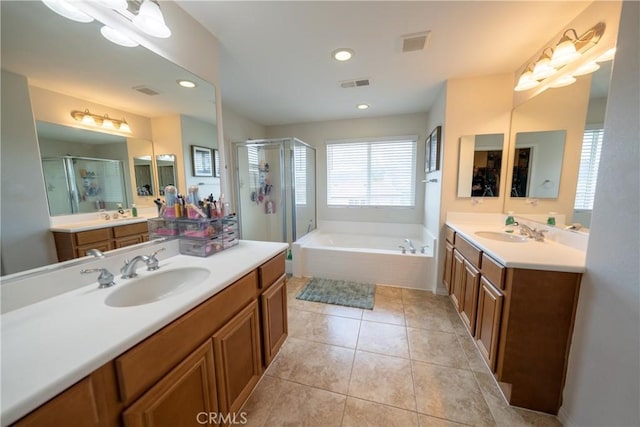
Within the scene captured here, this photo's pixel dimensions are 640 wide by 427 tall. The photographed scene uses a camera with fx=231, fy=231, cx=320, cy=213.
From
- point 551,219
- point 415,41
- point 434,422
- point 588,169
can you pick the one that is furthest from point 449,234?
point 415,41

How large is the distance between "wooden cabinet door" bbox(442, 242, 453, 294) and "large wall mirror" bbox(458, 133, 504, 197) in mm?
588

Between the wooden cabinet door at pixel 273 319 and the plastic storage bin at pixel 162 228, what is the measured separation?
0.72m

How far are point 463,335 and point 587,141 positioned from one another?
1656 millimetres

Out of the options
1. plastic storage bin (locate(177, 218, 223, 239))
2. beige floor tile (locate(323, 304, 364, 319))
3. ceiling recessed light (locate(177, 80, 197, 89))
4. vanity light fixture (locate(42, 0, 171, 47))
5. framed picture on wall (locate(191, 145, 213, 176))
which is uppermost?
vanity light fixture (locate(42, 0, 171, 47))

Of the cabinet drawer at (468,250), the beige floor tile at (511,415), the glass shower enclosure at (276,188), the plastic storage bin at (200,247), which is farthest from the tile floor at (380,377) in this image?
the glass shower enclosure at (276,188)

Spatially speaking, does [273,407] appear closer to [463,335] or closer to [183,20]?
[463,335]

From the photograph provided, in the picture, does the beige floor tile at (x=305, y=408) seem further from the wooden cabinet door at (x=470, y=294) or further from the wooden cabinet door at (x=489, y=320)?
the wooden cabinet door at (x=470, y=294)

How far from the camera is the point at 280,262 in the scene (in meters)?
1.70

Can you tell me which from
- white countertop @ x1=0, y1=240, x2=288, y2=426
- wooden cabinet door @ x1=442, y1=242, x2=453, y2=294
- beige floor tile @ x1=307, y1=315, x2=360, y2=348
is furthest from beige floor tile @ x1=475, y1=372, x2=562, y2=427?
white countertop @ x1=0, y1=240, x2=288, y2=426

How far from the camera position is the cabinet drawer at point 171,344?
708 millimetres

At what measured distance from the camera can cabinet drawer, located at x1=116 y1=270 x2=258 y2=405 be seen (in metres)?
0.71

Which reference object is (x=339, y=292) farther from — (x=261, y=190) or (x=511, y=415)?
(x=261, y=190)

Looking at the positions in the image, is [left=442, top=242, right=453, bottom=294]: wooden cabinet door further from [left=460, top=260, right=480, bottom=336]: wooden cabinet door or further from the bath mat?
the bath mat

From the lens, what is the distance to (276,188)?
3.79m
